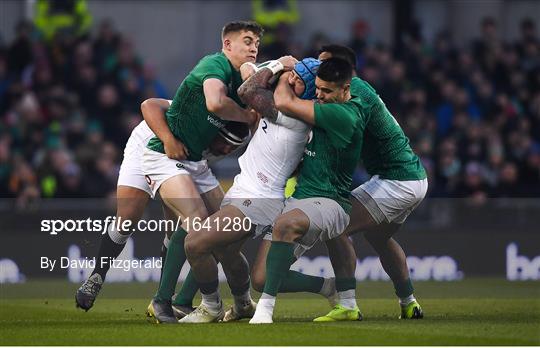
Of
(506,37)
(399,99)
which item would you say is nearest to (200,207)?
(399,99)

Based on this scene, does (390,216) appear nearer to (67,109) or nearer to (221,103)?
(221,103)

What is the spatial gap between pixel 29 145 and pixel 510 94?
7407mm

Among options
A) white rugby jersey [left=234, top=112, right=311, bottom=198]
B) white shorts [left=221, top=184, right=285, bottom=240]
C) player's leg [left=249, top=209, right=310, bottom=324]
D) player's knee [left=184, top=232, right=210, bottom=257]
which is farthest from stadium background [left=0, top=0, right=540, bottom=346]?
white rugby jersey [left=234, top=112, right=311, bottom=198]

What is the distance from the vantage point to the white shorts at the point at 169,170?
10.7 metres

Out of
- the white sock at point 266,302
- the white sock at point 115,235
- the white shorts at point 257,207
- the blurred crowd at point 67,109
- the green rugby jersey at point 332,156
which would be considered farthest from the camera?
the blurred crowd at point 67,109

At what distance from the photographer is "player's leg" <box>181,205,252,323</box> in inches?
400

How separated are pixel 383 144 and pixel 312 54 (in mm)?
10171

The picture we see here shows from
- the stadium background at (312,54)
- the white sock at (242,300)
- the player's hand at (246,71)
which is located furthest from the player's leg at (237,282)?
the stadium background at (312,54)

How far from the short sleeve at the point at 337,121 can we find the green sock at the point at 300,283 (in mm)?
1117

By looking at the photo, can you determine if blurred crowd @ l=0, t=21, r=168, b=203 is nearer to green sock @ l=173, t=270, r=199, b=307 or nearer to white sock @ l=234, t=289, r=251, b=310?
green sock @ l=173, t=270, r=199, b=307

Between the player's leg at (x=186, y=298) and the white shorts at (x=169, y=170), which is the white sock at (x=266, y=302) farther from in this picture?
the white shorts at (x=169, y=170)

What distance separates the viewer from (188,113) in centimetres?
1074

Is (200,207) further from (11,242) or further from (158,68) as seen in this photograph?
(158,68)

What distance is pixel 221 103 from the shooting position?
10.2m
